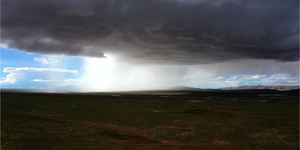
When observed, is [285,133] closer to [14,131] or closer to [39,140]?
[39,140]

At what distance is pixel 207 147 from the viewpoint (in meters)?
25.9

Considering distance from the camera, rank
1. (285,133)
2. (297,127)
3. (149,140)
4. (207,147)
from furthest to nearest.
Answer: (297,127) < (285,133) < (149,140) < (207,147)

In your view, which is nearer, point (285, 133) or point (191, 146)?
point (191, 146)

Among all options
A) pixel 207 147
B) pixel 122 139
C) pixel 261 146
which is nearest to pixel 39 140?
pixel 122 139

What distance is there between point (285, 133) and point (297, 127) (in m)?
7.31

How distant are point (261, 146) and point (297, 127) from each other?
59.8ft

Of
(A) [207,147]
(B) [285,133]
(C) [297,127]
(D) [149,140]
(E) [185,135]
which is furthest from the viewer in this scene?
(C) [297,127]

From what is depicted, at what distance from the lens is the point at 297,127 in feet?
125

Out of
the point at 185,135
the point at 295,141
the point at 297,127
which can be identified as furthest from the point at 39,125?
the point at 297,127

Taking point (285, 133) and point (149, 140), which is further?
point (285, 133)

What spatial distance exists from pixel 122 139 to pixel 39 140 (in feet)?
38.5

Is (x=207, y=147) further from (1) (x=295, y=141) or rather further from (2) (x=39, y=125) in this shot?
(2) (x=39, y=125)

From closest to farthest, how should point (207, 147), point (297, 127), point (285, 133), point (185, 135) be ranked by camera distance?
point (207, 147)
point (185, 135)
point (285, 133)
point (297, 127)

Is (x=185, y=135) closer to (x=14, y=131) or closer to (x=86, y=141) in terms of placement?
(x=86, y=141)
